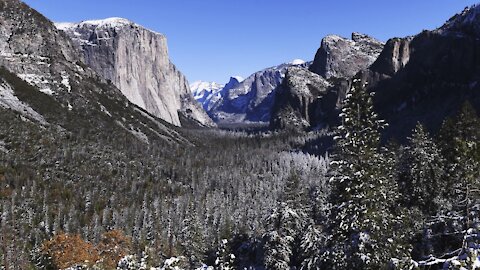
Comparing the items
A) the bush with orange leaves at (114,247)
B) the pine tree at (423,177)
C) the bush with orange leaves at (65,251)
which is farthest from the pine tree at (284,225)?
the bush with orange leaves at (65,251)

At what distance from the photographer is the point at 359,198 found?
24.6 meters

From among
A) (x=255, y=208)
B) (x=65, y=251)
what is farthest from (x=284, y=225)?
(x=255, y=208)

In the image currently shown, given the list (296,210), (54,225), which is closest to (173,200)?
(54,225)

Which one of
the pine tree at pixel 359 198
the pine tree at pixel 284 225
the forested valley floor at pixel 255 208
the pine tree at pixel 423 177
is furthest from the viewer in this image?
the pine tree at pixel 423 177

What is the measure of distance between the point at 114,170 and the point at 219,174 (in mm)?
47808

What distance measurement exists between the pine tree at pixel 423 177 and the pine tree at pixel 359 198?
101ft

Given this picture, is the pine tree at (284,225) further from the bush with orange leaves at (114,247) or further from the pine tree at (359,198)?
Answer: the bush with orange leaves at (114,247)

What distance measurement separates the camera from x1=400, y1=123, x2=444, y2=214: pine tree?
53625 mm

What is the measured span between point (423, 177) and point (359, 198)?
1350 inches

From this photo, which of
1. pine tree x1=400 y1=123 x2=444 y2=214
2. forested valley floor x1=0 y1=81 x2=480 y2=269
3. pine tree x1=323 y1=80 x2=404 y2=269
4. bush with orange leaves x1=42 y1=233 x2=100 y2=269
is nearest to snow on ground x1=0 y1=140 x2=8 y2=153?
forested valley floor x1=0 y1=81 x2=480 y2=269

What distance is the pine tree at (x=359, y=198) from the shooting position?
23328mm

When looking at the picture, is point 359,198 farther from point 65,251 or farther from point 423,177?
point 65,251

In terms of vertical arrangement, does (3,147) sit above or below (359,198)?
above

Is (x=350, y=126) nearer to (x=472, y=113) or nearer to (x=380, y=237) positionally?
(x=380, y=237)
